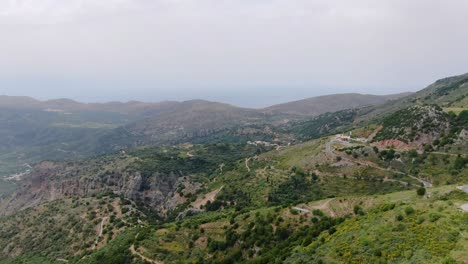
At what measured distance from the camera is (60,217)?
300 ft

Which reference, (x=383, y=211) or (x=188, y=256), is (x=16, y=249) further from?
(x=383, y=211)

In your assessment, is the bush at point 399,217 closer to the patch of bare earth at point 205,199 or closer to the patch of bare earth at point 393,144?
the patch of bare earth at point 393,144

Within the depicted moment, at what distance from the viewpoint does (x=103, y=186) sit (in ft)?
410

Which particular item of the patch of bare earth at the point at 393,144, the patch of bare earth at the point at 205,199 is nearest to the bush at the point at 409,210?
the patch of bare earth at the point at 393,144

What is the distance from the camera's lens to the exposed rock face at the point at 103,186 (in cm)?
11112

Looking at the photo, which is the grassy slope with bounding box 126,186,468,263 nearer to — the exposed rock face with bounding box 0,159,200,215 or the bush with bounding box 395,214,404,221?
the bush with bounding box 395,214,404,221

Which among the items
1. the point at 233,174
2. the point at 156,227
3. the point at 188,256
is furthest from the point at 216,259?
the point at 233,174

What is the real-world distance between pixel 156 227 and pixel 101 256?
1064 centimetres

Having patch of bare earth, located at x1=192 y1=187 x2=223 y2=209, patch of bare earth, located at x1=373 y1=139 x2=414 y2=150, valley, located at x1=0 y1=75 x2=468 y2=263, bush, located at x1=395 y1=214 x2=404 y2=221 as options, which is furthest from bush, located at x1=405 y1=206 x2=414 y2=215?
patch of bare earth, located at x1=192 y1=187 x2=223 y2=209

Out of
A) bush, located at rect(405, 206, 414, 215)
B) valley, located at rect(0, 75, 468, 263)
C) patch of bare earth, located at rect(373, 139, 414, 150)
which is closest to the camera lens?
valley, located at rect(0, 75, 468, 263)

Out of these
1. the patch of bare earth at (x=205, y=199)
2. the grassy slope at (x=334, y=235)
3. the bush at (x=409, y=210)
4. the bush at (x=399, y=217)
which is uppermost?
the bush at (x=409, y=210)

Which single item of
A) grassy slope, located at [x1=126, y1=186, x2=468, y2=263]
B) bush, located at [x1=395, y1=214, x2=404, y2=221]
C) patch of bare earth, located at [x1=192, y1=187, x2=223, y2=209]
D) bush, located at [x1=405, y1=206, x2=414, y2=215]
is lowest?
patch of bare earth, located at [x1=192, y1=187, x2=223, y2=209]

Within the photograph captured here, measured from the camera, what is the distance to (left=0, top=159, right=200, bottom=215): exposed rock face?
11112cm

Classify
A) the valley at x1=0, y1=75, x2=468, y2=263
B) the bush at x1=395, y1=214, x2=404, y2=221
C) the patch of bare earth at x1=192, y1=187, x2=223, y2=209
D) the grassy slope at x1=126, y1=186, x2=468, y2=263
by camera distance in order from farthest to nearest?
the patch of bare earth at x1=192, y1=187, x2=223, y2=209
the bush at x1=395, y1=214, x2=404, y2=221
the valley at x1=0, y1=75, x2=468, y2=263
the grassy slope at x1=126, y1=186, x2=468, y2=263
